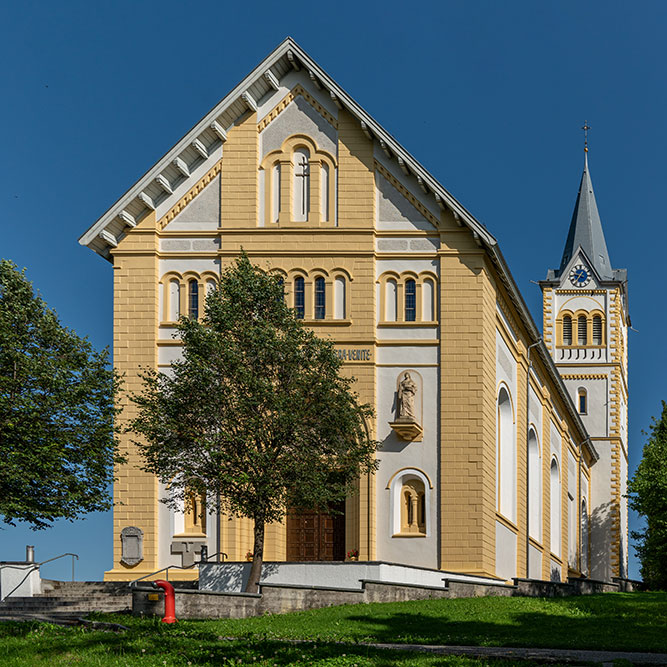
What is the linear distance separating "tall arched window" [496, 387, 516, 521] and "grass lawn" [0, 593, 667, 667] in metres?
13.9

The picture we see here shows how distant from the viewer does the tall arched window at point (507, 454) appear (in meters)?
47.8

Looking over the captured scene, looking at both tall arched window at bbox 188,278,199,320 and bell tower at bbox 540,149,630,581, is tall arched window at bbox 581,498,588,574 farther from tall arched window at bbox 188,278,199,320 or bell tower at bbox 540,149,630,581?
tall arched window at bbox 188,278,199,320

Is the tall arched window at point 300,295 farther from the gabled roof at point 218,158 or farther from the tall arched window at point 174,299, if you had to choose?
the gabled roof at point 218,158

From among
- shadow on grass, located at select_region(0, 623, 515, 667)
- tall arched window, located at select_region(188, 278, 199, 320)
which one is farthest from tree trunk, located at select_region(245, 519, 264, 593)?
tall arched window, located at select_region(188, 278, 199, 320)

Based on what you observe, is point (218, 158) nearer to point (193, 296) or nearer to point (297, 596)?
point (193, 296)

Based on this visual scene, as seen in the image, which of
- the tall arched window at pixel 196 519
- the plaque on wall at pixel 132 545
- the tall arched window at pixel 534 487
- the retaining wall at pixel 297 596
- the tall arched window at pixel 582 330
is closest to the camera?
the retaining wall at pixel 297 596

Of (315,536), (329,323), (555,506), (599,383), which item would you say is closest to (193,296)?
(329,323)

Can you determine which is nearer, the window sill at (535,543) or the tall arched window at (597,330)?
the window sill at (535,543)

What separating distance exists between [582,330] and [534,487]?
120ft

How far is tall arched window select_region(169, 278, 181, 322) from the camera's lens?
137 feet

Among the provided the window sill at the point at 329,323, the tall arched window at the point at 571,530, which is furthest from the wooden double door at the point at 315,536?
the tall arched window at the point at 571,530

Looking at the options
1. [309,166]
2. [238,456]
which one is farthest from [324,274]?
[238,456]

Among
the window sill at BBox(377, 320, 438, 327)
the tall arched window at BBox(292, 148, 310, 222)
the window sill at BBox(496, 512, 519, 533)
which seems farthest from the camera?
the window sill at BBox(496, 512, 519, 533)

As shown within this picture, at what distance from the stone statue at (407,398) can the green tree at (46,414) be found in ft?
30.7
